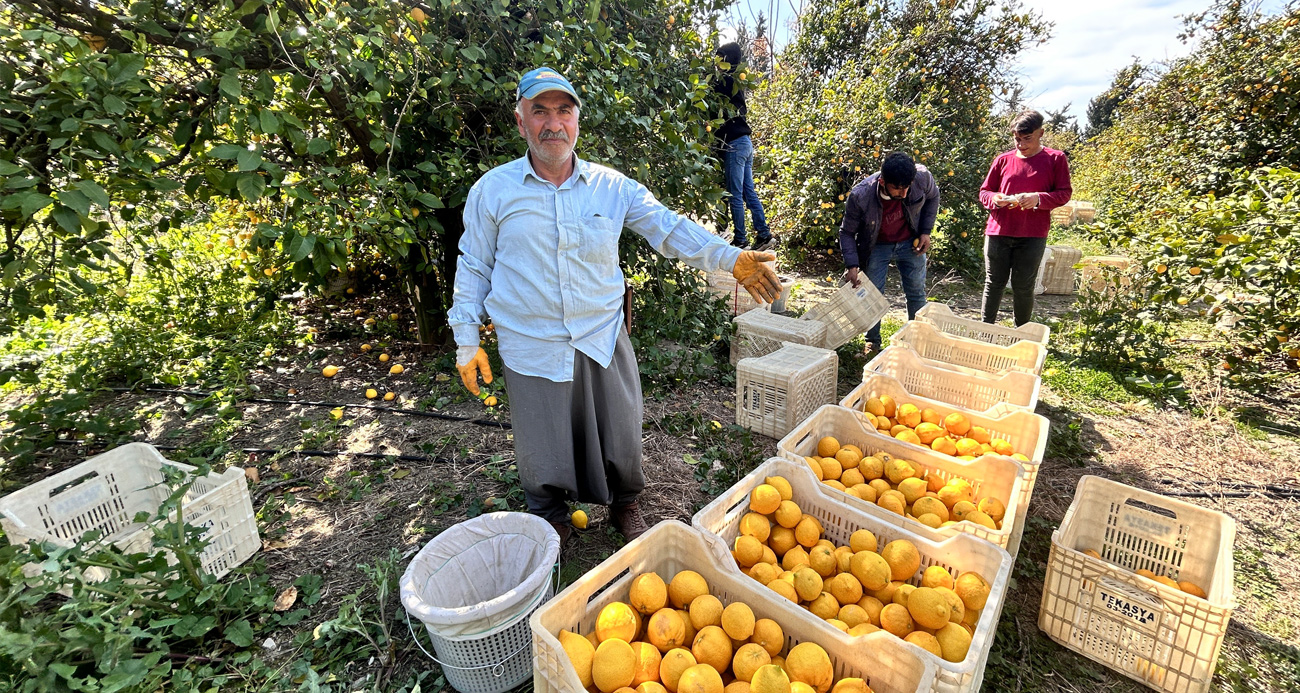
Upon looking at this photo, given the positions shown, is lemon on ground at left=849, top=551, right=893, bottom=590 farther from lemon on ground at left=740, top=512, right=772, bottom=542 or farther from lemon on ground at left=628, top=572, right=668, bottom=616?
lemon on ground at left=628, top=572, right=668, bottom=616

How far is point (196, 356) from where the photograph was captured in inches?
171

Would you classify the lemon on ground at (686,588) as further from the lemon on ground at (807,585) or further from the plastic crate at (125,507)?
the plastic crate at (125,507)

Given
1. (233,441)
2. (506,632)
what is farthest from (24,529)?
(506,632)

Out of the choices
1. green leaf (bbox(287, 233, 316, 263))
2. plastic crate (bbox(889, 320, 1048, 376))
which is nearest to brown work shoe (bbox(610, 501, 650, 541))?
green leaf (bbox(287, 233, 316, 263))

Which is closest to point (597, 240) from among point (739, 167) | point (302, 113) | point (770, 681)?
point (770, 681)

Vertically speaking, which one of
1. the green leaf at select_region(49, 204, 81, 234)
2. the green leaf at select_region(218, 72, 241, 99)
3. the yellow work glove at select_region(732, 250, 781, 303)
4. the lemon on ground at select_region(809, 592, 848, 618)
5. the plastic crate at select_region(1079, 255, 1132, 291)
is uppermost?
the green leaf at select_region(218, 72, 241, 99)

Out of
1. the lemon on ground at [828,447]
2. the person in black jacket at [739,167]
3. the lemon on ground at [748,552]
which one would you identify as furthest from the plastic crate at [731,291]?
the lemon on ground at [748,552]

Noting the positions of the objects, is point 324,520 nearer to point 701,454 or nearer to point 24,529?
point 24,529

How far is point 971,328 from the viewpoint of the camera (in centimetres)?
421

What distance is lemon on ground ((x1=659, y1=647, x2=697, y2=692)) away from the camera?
1423mm

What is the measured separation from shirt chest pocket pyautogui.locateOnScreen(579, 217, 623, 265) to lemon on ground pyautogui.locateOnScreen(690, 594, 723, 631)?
1.21 metres

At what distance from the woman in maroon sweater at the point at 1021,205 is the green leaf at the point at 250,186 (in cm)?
455

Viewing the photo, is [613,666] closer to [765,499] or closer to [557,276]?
[765,499]

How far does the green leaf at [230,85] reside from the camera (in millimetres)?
2020
